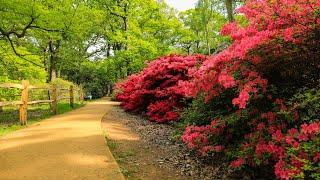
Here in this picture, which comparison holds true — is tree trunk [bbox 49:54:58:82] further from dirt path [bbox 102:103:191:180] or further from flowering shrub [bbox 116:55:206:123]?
dirt path [bbox 102:103:191:180]

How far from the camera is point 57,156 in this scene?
19.1ft

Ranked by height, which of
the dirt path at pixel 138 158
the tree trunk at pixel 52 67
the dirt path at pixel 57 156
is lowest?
the dirt path at pixel 138 158

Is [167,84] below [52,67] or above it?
below

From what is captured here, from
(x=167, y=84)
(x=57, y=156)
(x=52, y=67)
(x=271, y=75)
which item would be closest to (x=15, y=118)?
(x=167, y=84)

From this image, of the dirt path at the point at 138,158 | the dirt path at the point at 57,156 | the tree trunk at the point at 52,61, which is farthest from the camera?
the tree trunk at the point at 52,61

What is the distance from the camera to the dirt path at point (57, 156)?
195 inches

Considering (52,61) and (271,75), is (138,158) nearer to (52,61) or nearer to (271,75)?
(271,75)

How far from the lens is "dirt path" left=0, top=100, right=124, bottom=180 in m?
4.96

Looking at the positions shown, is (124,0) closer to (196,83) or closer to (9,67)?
(9,67)

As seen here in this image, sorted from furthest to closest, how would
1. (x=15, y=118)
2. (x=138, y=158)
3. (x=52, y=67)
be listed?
1. (x=52, y=67)
2. (x=15, y=118)
3. (x=138, y=158)

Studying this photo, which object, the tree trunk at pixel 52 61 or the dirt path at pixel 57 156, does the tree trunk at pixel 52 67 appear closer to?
the tree trunk at pixel 52 61

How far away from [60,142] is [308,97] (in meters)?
4.58

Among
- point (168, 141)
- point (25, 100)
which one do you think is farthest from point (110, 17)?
point (168, 141)

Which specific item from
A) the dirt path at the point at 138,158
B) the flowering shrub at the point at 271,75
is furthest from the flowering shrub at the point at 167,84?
the flowering shrub at the point at 271,75
